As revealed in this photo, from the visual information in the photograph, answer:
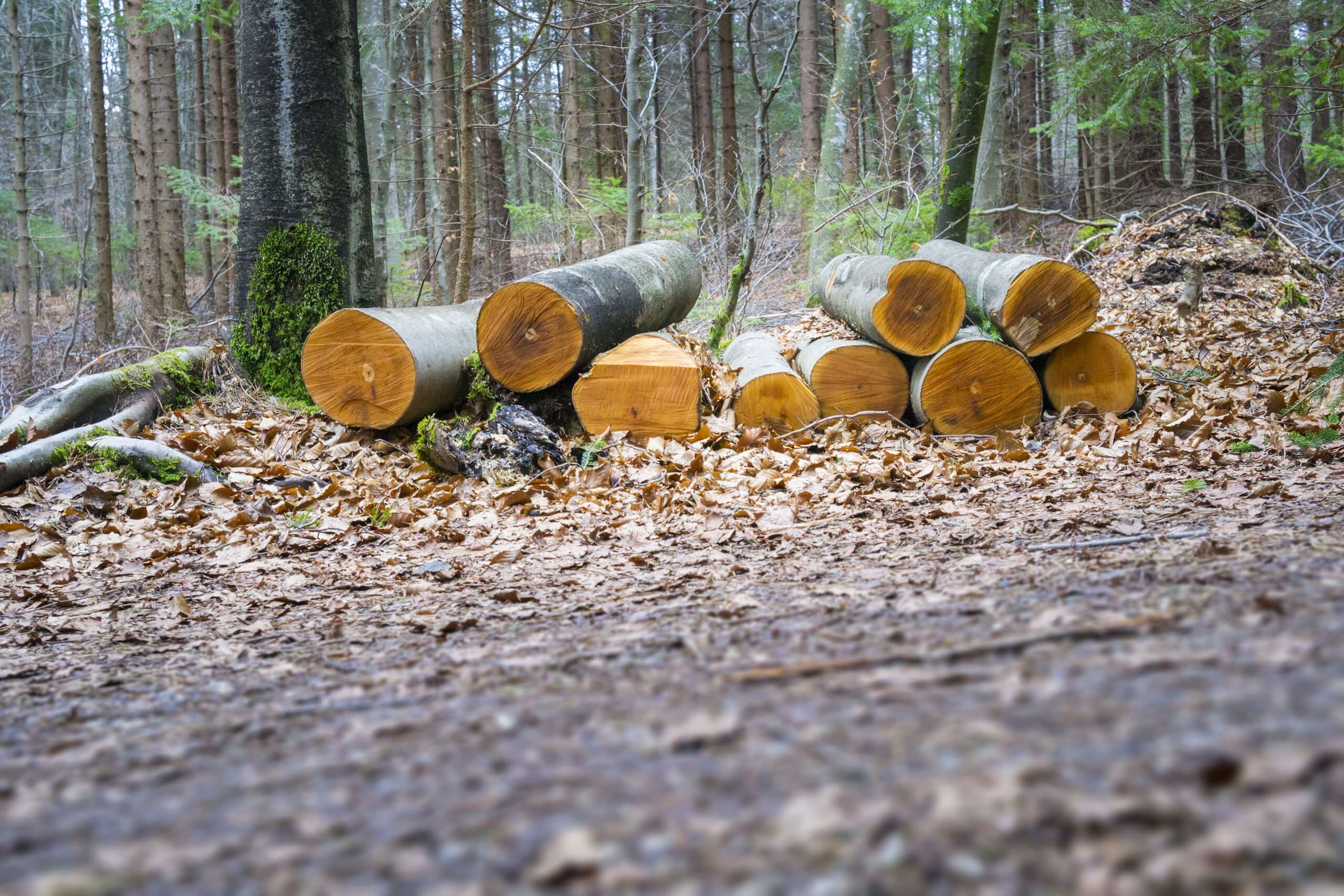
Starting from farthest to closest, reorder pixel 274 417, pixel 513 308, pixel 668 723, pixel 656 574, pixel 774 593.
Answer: pixel 274 417
pixel 513 308
pixel 656 574
pixel 774 593
pixel 668 723

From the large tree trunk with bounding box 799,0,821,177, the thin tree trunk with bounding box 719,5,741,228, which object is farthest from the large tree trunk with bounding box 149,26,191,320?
the large tree trunk with bounding box 799,0,821,177

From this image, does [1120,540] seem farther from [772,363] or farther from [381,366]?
[381,366]

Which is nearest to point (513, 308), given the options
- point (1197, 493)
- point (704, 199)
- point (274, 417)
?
point (274, 417)

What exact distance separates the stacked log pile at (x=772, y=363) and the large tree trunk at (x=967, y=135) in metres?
4.03

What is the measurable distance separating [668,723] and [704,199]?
31.5ft

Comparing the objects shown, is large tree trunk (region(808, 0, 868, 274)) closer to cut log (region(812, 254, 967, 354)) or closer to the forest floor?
cut log (region(812, 254, 967, 354))

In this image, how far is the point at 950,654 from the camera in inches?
68.7

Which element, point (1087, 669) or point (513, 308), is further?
point (513, 308)

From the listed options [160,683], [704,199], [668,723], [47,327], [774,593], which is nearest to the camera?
[668,723]

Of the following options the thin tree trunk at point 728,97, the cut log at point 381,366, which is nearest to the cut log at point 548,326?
the cut log at point 381,366

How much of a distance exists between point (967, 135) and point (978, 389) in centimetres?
507

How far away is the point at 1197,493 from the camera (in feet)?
12.3

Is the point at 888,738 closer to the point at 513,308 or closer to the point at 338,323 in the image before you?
the point at 513,308

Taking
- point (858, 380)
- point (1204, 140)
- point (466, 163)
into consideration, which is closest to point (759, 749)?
point (858, 380)
